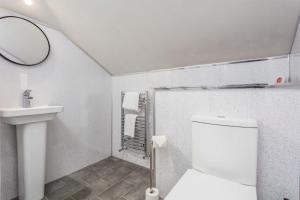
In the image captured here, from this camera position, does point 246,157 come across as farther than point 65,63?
No

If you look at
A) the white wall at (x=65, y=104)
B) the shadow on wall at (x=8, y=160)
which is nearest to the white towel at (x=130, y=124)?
the white wall at (x=65, y=104)

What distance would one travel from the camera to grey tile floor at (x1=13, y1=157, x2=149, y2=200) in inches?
62.6

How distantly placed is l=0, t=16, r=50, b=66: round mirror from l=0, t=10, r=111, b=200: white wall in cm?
6

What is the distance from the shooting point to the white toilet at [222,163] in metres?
0.93

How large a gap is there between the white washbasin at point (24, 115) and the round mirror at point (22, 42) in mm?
537

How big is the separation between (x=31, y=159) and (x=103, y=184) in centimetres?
78

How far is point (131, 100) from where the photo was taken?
6.84 feet

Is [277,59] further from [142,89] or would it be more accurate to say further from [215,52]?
[142,89]

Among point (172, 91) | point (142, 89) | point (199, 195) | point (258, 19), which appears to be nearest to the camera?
point (199, 195)

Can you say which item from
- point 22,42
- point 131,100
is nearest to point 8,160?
point 22,42

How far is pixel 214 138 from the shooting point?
1141 millimetres

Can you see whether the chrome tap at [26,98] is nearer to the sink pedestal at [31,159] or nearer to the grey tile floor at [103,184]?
the sink pedestal at [31,159]

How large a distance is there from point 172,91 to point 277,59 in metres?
0.91

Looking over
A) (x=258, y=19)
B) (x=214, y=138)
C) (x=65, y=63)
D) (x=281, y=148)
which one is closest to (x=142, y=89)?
(x=65, y=63)
